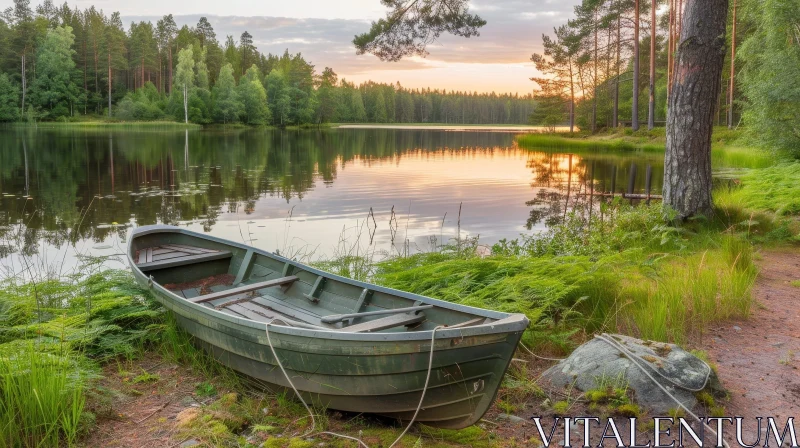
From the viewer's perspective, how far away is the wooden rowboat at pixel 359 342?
12.7 feet

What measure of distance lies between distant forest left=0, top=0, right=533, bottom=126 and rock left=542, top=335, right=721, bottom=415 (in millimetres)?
74822

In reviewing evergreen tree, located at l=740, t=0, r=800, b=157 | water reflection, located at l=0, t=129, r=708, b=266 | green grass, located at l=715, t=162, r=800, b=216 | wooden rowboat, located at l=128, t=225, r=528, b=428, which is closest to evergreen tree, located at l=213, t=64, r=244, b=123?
water reflection, located at l=0, t=129, r=708, b=266

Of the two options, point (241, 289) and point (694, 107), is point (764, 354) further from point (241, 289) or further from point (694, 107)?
point (694, 107)

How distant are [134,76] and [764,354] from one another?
303ft

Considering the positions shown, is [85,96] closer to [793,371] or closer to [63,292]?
[63,292]

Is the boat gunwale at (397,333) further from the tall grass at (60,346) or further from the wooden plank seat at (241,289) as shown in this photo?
the tall grass at (60,346)

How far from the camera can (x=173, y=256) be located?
25.1ft

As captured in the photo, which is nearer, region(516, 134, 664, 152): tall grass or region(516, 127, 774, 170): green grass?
region(516, 127, 774, 170): green grass

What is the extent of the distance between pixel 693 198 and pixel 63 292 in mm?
9116

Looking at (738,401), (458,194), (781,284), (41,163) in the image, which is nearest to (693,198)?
(781,284)

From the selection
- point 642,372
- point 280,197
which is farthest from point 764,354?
point 280,197

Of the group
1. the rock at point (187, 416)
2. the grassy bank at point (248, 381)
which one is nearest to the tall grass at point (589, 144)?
the grassy bank at point (248, 381)

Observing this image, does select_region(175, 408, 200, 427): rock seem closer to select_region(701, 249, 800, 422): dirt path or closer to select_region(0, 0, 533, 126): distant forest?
select_region(701, 249, 800, 422): dirt path

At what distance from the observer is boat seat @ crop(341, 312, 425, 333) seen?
473 cm
